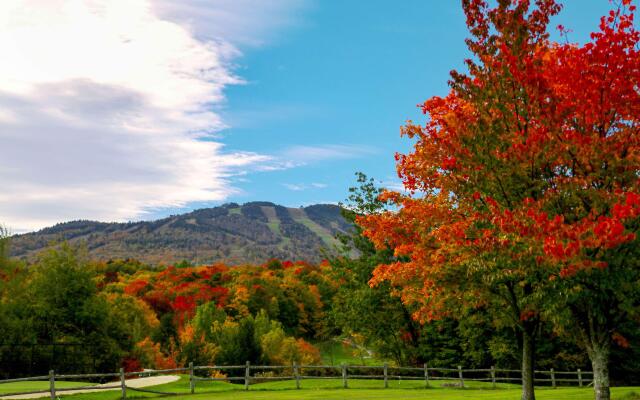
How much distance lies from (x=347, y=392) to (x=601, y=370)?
553 inches

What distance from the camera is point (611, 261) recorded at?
13.7 metres

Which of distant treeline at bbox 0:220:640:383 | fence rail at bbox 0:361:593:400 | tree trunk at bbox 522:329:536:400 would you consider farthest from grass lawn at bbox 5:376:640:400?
tree trunk at bbox 522:329:536:400

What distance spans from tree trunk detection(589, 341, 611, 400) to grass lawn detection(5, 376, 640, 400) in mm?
4905

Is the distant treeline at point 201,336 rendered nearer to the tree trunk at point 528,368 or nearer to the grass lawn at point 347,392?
the grass lawn at point 347,392

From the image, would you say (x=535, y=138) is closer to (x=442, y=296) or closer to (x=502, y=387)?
(x=442, y=296)

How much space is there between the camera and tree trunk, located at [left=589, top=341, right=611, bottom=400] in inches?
625

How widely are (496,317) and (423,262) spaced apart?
4059mm

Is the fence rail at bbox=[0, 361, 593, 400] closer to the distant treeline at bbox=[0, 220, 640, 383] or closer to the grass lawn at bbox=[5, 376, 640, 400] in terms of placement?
the grass lawn at bbox=[5, 376, 640, 400]

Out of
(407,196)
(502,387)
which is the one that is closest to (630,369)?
(502,387)

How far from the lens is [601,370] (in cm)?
1608

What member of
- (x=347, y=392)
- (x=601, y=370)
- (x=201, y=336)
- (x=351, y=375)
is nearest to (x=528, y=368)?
(x=601, y=370)

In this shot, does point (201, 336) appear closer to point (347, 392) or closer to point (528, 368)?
point (347, 392)

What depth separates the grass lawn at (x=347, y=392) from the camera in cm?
2422

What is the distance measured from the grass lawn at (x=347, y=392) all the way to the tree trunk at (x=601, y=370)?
490 centimetres
